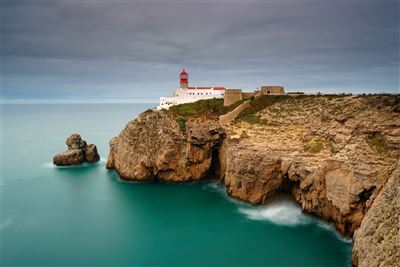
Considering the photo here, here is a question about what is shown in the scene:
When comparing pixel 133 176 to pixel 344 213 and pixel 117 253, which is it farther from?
pixel 344 213

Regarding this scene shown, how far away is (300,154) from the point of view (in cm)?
2875

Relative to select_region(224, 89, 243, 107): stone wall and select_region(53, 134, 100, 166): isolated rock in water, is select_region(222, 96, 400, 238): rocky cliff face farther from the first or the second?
select_region(53, 134, 100, 166): isolated rock in water

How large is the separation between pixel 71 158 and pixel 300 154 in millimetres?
37580

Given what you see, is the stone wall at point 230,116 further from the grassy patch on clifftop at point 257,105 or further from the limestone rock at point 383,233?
the limestone rock at point 383,233

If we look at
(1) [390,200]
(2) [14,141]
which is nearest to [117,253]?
(1) [390,200]

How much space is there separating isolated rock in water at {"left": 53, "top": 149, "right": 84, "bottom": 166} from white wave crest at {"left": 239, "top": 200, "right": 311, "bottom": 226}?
103 ft

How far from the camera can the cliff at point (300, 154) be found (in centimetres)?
2212

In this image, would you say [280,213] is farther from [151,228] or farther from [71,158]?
[71,158]

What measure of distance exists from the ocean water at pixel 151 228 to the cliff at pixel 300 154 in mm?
2037

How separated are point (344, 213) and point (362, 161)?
4.39m

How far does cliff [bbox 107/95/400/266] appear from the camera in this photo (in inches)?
871

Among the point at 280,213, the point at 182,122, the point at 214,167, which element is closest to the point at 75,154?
the point at 182,122

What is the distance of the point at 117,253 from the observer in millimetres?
24188

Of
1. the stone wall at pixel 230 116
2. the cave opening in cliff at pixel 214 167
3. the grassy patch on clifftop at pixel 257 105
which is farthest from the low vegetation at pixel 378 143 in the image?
the cave opening in cliff at pixel 214 167
